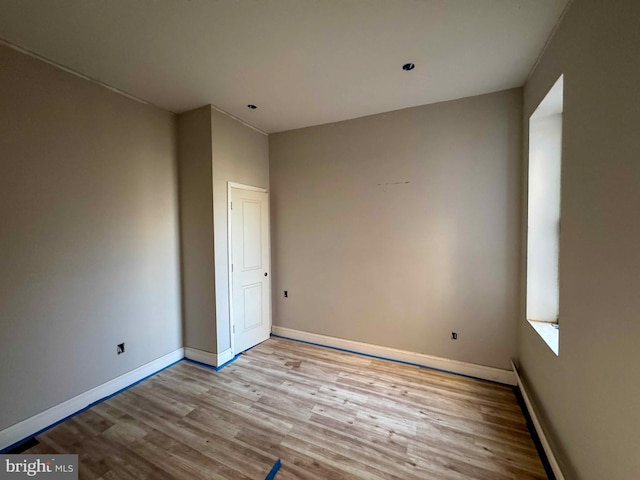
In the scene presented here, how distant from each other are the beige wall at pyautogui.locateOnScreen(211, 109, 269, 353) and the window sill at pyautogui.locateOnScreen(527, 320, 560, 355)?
3024 mm

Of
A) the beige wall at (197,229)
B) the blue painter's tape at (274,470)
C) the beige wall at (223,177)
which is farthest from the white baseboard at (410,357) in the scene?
the blue painter's tape at (274,470)

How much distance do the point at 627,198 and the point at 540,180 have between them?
1.39 meters

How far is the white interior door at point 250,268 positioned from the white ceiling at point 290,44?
1275mm

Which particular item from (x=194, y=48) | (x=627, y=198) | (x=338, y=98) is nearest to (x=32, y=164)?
(x=194, y=48)

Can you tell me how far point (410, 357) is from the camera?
9.45 ft

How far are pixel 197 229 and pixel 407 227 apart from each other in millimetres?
2498

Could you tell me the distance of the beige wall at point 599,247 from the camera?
959mm

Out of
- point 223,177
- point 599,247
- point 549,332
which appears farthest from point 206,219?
point 549,332

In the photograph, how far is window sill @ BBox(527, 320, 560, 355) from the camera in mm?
1682

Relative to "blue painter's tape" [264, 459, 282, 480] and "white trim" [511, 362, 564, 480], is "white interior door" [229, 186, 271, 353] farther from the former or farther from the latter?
"white trim" [511, 362, 564, 480]

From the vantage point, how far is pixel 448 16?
1602 mm

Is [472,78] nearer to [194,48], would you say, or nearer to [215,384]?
[194,48]

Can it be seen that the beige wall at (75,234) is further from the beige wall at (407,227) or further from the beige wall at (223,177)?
the beige wall at (407,227)

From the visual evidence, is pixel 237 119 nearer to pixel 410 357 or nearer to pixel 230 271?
pixel 230 271
